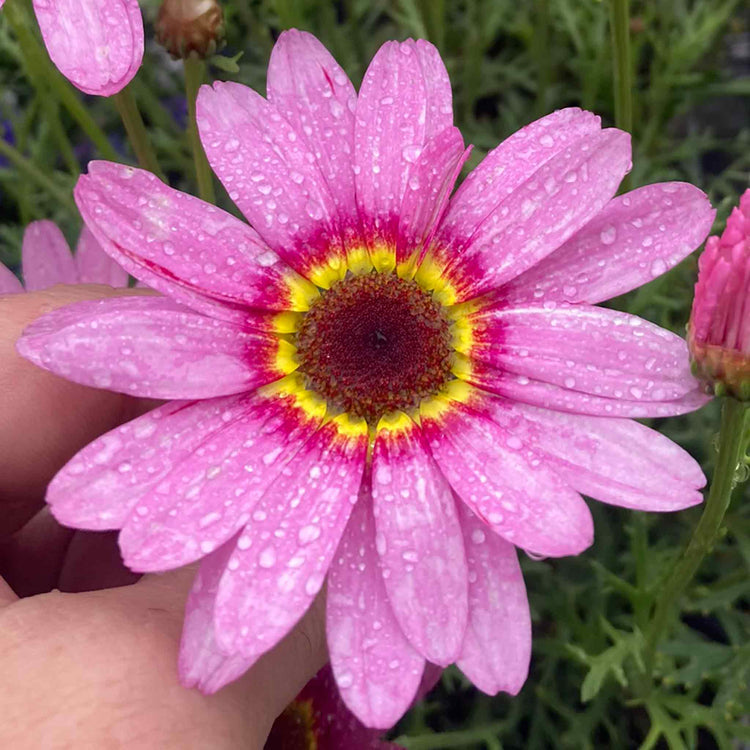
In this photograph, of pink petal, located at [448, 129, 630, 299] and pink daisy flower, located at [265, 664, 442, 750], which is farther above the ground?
pink petal, located at [448, 129, 630, 299]

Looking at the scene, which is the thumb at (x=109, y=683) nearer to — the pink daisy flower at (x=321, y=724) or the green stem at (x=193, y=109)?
the pink daisy flower at (x=321, y=724)

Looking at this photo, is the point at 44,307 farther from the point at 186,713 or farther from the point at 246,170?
the point at 186,713

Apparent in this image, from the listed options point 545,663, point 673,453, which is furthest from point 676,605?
point 673,453

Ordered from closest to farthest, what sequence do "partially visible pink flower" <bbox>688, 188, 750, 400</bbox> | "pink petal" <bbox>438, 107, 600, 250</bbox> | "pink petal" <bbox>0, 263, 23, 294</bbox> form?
"partially visible pink flower" <bbox>688, 188, 750, 400</bbox> < "pink petal" <bbox>438, 107, 600, 250</bbox> < "pink petal" <bbox>0, 263, 23, 294</bbox>

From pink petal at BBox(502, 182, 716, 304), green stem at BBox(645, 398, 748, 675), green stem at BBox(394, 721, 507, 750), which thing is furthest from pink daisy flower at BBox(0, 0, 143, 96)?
green stem at BBox(394, 721, 507, 750)

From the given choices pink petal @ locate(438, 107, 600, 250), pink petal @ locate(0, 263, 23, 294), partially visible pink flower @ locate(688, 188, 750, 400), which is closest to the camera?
partially visible pink flower @ locate(688, 188, 750, 400)

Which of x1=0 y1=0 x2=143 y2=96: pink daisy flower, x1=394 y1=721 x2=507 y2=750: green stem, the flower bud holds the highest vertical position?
x1=0 y1=0 x2=143 y2=96: pink daisy flower

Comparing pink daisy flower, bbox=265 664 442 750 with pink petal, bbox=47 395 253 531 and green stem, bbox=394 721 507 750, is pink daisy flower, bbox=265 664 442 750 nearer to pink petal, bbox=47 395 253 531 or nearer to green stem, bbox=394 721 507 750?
green stem, bbox=394 721 507 750

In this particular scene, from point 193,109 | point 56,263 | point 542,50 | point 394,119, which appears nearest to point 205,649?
point 394,119
